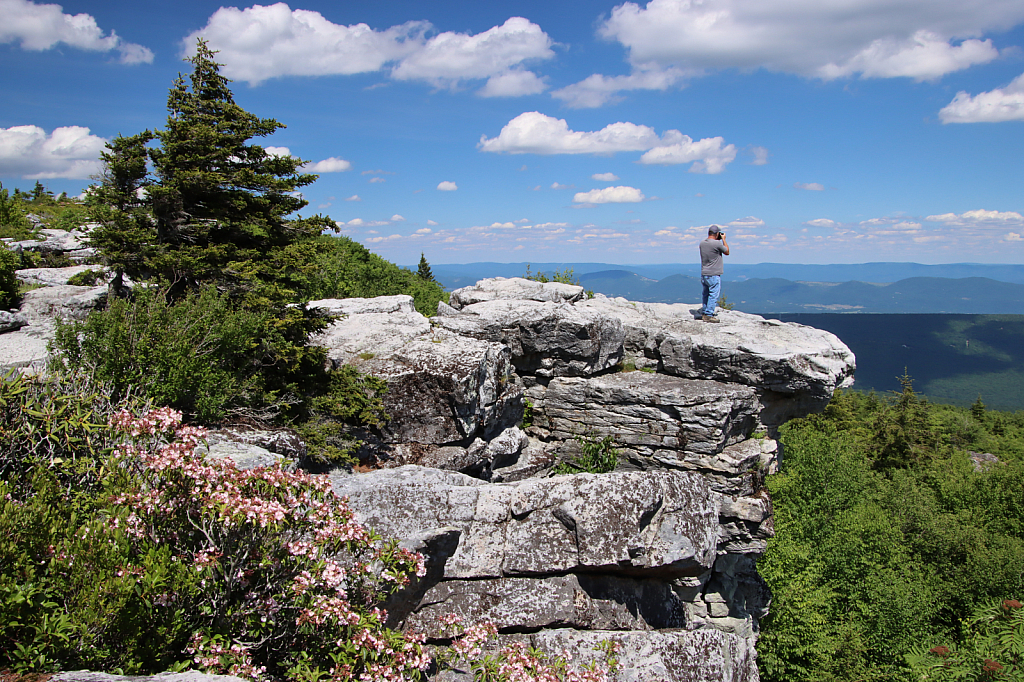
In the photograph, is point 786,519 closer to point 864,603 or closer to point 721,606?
point 864,603

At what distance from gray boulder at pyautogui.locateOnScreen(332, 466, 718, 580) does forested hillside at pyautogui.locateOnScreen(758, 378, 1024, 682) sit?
6.28m

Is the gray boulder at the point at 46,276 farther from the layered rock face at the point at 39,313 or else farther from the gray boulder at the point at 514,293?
the gray boulder at the point at 514,293

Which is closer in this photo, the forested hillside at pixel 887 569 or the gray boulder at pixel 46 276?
the gray boulder at pixel 46 276

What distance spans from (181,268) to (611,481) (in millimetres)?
10385

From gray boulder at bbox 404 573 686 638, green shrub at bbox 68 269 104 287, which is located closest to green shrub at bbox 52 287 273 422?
green shrub at bbox 68 269 104 287

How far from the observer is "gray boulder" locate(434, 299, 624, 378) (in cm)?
1764

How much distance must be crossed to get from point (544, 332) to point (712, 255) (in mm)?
6626

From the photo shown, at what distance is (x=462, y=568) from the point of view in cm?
875

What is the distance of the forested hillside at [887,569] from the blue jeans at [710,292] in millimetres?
9781

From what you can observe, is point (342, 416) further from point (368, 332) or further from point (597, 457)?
point (597, 457)

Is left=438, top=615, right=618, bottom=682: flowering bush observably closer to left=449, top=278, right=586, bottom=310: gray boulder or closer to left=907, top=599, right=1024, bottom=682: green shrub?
left=907, top=599, right=1024, bottom=682: green shrub

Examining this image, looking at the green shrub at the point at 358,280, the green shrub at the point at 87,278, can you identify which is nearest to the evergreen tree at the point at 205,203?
the green shrub at the point at 87,278

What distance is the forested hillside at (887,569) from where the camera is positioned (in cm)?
2316

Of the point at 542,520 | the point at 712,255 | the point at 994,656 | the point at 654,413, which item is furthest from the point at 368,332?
the point at 994,656
